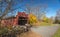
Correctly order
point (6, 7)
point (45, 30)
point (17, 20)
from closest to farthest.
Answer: point (6, 7) → point (17, 20) → point (45, 30)

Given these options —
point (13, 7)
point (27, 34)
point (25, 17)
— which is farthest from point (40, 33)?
point (13, 7)

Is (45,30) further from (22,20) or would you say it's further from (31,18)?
(22,20)

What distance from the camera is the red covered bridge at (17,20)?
334 cm

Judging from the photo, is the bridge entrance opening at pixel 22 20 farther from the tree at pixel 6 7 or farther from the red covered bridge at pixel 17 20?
the tree at pixel 6 7

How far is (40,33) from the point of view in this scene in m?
3.73

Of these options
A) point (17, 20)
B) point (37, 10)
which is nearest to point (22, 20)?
point (17, 20)

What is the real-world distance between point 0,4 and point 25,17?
616 mm

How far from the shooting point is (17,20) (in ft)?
11.0

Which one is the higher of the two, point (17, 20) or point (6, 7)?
point (6, 7)

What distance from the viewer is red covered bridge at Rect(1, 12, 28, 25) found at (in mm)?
3340

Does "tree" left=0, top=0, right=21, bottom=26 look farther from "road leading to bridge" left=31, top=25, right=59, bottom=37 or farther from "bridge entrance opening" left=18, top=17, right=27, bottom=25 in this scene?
"road leading to bridge" left=31, top=25, right=59, bottom=37

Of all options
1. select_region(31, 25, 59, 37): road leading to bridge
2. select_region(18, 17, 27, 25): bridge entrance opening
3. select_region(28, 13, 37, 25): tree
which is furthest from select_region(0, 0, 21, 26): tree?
select_region(31, 25, 59, 37): road leading to bridge

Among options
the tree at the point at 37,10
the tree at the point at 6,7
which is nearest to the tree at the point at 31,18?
the tree at the point at 37,10

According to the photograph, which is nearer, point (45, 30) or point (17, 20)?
point (17, 20)
